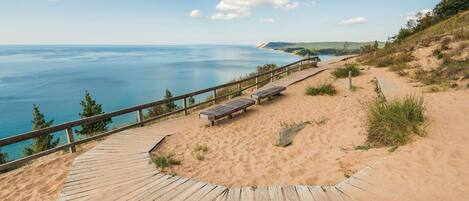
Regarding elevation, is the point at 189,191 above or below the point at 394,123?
below

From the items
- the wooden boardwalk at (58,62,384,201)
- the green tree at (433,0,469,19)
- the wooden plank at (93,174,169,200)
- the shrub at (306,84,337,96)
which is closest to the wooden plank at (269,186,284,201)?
the wooden boardwalk at (58,62,384,201)

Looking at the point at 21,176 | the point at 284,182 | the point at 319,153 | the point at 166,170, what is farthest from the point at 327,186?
the point at 21,176

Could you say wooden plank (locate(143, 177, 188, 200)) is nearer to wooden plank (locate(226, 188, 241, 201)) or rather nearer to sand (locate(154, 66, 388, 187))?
sand (locate(154, 66, 388, 187))

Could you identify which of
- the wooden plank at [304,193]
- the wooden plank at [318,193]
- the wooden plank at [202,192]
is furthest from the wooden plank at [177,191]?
the wooden plank at [318,193]

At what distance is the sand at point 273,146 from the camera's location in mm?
4980

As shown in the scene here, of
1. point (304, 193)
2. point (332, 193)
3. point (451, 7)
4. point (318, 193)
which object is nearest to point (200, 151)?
point (304, 193)

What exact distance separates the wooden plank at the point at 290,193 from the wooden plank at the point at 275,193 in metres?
0.07

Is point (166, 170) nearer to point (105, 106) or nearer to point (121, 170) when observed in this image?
point (121, 170)

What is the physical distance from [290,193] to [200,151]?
2955mm

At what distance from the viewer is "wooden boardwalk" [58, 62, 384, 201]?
400 cm

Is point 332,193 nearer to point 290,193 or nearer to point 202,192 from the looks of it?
point 290,193

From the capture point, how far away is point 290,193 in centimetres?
410

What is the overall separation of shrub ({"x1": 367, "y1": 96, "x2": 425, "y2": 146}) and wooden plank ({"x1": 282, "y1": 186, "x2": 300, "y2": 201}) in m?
2.59

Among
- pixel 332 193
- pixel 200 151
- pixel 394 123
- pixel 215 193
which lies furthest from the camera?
pixel 200 151
